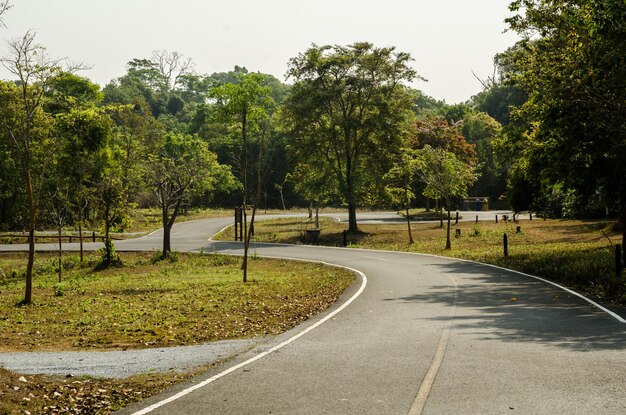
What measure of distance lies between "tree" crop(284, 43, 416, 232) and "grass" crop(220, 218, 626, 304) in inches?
197

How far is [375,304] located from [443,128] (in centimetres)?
5035

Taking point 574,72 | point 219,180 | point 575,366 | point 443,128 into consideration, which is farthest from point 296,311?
point 219,180

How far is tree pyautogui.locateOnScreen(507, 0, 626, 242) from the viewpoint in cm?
2034

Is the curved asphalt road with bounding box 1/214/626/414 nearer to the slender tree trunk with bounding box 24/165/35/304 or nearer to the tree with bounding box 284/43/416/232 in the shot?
the slender tree trunk with bounding box 24/165/35/304

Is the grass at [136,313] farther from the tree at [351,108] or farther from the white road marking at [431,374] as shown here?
the tree at [351,108]

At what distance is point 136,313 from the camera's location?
18.3 m

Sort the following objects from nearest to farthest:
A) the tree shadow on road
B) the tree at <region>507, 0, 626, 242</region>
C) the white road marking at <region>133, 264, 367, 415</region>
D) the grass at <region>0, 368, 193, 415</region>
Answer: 1. the white road marking at <region>133, 264, 367, 415</region>
2. the grass at <region>0, 368, 193, 415</region>
3. the tree shadow on road
4. the tree at <region>507, 0, 626, 242</region>

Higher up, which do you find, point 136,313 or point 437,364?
point 437,364

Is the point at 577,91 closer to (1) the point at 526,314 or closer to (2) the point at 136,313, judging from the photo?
(1) the point at 526,314

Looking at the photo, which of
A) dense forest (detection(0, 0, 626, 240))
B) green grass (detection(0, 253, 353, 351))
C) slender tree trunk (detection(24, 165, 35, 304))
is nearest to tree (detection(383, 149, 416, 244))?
dense forest (detection(0, 0, 626, 240))

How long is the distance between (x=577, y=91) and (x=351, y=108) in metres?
31.2

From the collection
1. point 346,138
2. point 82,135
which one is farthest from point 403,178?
point 82,135

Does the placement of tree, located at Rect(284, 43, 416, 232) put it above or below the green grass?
above

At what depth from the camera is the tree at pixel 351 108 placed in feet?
167
